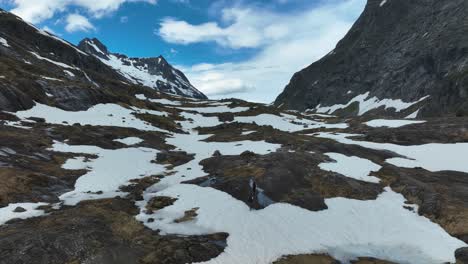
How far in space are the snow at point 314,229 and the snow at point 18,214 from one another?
24.3 feet

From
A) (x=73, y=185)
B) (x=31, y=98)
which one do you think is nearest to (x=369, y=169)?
(x=73, y=185)

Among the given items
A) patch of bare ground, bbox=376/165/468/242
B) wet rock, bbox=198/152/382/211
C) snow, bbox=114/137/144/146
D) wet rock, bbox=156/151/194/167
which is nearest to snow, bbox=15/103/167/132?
snow, bbox=114/137/144/146

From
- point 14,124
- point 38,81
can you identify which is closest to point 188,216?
point 14,124

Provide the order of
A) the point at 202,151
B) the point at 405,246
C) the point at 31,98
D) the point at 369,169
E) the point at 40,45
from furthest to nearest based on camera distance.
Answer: the point at 40,45 < the point at 31,98 < the point at 202,151 < the point at 369,169 < the point at 405,246

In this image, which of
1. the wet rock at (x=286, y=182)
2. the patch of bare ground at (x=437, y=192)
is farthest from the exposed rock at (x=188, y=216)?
the patch of bare ground at (x=437, y=192)

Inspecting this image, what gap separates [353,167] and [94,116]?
53.5m

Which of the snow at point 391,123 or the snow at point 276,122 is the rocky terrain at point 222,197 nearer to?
the snow at point 391,123

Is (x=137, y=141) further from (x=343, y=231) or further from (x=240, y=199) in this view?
(x=343, y=231)

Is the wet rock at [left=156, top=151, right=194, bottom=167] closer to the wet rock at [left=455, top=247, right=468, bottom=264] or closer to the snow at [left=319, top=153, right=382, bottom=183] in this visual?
the snow at [left=319, top=153, right=382, bottom=183]

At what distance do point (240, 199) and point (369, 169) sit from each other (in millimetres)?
19789

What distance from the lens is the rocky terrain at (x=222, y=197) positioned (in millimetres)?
23844

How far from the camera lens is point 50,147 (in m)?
47.5

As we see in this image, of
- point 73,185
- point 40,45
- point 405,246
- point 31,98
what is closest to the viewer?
point 405,246

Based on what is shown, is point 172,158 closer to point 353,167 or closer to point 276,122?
point 353,167
